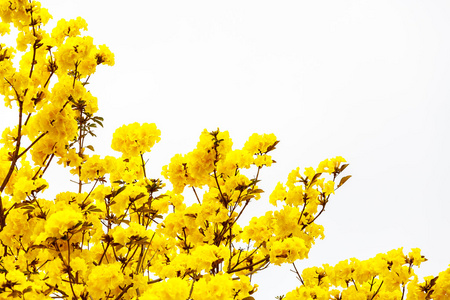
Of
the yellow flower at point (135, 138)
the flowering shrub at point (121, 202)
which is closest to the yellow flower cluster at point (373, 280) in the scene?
the flowering shrub at point (121, 202)

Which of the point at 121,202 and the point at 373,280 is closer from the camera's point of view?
the point at 121,202

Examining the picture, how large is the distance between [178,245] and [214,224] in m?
0.53

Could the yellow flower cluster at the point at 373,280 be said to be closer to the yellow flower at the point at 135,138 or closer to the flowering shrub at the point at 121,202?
the flowering shrub at the point at 121,202

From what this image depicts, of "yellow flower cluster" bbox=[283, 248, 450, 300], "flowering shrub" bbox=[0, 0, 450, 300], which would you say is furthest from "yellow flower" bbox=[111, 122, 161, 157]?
"yellow flower cluster" bbox=[283, 248, 450, 300]

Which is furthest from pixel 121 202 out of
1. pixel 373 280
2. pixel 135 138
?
pixel 373 280

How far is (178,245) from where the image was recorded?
3.81m

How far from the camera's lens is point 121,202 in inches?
133

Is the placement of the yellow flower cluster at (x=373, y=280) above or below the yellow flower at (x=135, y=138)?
below

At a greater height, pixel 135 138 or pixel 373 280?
pixel 135 138

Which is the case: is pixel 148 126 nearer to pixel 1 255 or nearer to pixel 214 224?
pixel 214 224

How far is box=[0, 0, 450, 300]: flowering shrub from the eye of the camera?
3000mm

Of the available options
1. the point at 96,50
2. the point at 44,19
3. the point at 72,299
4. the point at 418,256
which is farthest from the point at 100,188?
the point at 418,256

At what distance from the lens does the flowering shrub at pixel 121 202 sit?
3000mm

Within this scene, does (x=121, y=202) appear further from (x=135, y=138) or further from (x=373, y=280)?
(x=373, y=280)
